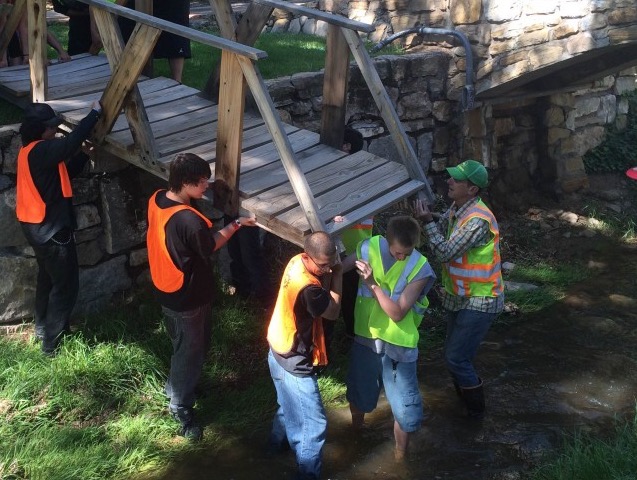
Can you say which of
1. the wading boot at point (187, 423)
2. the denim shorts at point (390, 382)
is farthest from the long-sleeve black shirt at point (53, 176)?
the denim shorts at point (390, 382)

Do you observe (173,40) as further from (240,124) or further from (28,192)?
(240,124)

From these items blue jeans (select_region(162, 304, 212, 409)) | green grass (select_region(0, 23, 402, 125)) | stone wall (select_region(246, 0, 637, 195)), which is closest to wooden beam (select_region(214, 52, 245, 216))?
blue jeans (select_region(162, 304, 212, 409))

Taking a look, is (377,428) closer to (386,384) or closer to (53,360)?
(386,384)

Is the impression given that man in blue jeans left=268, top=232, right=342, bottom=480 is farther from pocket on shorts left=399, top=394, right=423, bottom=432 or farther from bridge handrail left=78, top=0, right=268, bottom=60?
bridge handrail left=78, top=0, right=268, bottom=60

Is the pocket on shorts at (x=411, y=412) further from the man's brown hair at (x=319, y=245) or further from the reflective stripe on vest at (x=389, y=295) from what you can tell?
the man's brown hair at (x=319, y=245)

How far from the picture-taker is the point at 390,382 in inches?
152

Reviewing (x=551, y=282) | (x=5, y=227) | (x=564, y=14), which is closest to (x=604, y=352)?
(x=551, y=282)

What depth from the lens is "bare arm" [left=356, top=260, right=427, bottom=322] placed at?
12.0ft

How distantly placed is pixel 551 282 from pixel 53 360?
4.50 metres

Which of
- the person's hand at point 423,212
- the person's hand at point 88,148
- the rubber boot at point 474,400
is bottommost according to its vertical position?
the rubber boot at point 474,400

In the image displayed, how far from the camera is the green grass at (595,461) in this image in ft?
12.2

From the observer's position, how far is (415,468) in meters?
4.11

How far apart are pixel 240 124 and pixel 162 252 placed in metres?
0.77

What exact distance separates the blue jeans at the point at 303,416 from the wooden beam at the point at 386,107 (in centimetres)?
146
